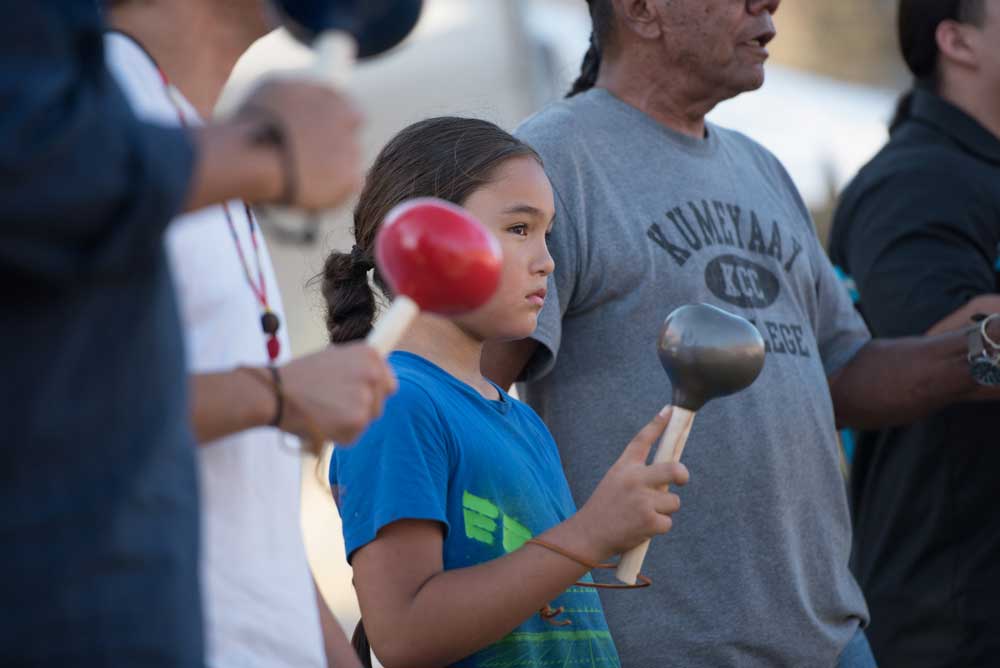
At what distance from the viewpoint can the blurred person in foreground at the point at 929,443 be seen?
3.09m

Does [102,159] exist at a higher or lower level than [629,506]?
higher

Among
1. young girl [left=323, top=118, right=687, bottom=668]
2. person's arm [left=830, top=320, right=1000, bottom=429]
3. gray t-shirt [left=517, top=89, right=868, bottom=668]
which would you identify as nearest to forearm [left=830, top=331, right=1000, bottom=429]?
person's arm [left=830, top=320, right=1000, bottom=429]

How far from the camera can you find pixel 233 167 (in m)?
1.21

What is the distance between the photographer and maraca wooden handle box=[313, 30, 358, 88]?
1329 mm

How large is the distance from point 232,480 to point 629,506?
0.55 metres

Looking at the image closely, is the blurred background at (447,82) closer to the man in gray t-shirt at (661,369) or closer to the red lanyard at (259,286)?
the man in gray t-shirt at (661,369)

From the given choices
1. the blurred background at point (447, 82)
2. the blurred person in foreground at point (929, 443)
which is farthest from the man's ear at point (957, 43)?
the blurred background at point (447, 82)

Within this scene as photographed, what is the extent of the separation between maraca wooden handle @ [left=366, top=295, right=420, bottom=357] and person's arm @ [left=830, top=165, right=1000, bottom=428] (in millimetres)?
1724

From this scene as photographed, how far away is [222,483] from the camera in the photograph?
1475 mm

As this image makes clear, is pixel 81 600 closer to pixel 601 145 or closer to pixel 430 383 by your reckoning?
pixel 430 383

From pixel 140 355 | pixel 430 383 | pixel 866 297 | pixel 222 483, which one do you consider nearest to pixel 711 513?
pixel 430 383

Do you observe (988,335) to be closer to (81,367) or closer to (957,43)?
(957,43)

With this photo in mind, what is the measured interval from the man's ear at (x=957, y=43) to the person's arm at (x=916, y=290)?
16.4 inches

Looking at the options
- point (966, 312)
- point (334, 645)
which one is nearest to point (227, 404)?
point (334, 645)
